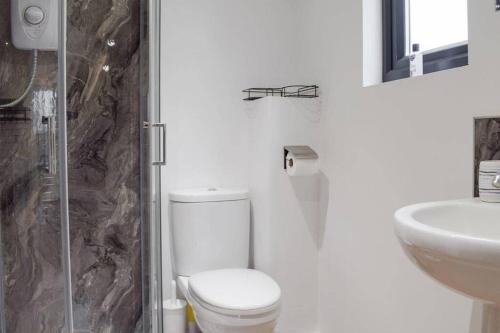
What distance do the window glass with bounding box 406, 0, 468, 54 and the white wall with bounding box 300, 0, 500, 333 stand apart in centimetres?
22

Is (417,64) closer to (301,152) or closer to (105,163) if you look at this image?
(301,152)

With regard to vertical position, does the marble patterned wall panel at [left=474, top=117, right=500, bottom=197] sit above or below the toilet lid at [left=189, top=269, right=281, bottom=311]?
above

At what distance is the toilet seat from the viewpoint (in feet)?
4.80

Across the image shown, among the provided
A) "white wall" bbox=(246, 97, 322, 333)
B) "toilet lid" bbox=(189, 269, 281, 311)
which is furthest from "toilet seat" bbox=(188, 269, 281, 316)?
"white wall" bbox=(246, 97, 322, 333)

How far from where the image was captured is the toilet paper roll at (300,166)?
6.14 feet

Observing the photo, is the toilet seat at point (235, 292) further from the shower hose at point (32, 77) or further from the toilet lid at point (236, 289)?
the shower hose at point (32, 77)

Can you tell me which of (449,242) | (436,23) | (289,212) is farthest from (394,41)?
(449,242)

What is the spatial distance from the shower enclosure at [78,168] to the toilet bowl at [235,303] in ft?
0.69

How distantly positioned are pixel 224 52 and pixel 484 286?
1817 millimetres

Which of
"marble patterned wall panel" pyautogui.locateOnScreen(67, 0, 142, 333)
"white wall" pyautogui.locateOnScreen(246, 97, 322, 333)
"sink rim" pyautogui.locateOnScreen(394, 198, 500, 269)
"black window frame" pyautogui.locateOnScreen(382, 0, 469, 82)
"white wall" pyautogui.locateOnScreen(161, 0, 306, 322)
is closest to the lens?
"sink rim" pyautogui.locateOnScreen(394, 198, 500, 269)

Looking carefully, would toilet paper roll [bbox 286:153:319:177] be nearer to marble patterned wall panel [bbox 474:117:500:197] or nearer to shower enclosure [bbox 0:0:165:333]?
shower enclosure [bbox 0:0:165:333]

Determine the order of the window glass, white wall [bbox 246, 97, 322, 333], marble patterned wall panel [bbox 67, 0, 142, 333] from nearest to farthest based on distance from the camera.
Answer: marble patterned wall panel [bbox 67, 0, 142, 333]
the window glass
white wall [bbox 246, 97, 322, 333]

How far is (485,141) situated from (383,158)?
0.44m

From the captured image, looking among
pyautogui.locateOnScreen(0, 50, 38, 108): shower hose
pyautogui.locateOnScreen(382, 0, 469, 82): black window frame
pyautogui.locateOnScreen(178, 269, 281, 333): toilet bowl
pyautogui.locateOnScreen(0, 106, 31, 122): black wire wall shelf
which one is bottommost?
pyautogui.locateOnScreen(178, 269, 281, 333): toilet bowl
